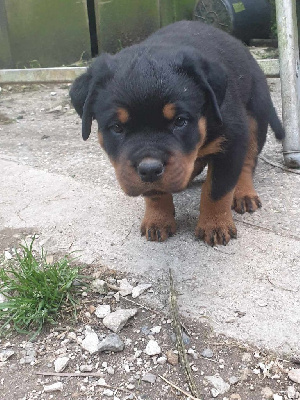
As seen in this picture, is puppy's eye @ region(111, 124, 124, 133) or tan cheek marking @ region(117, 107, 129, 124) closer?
tan cheek marking @ region(117, 107, 129, 124)

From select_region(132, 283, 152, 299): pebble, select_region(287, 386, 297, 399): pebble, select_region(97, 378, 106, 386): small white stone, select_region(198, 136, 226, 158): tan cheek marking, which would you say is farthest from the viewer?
select_region(198, 136, 226, 158): tan cheek marking

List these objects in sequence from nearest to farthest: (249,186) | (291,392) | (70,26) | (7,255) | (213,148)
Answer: (291,392)
(213,148)
(7,255)
(249,186)
(70,26)

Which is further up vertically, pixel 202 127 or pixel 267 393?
pixel 202 127

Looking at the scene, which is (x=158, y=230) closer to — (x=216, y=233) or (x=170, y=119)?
(x=216, y=233)

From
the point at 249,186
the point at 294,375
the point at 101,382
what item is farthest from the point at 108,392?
the point at 249,186

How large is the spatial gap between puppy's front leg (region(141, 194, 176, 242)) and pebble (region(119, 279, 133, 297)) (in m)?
0.52

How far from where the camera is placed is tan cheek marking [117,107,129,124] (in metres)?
2.57

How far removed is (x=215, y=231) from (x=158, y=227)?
0.36m

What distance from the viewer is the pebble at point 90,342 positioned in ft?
7.91

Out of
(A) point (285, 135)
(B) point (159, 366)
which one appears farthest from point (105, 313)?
(A) point (285, 135)

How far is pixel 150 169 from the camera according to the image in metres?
2.48

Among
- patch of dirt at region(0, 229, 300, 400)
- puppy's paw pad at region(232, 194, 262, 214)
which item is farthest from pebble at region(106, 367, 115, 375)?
puppy's paw pad at region(232, 194, 262, 214)

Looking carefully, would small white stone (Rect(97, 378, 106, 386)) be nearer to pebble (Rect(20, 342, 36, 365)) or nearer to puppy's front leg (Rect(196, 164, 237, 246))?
pebble (Rect(20, 342, 36, 365))

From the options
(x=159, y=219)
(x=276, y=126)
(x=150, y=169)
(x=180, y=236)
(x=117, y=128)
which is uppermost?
(x=117, y=128)
